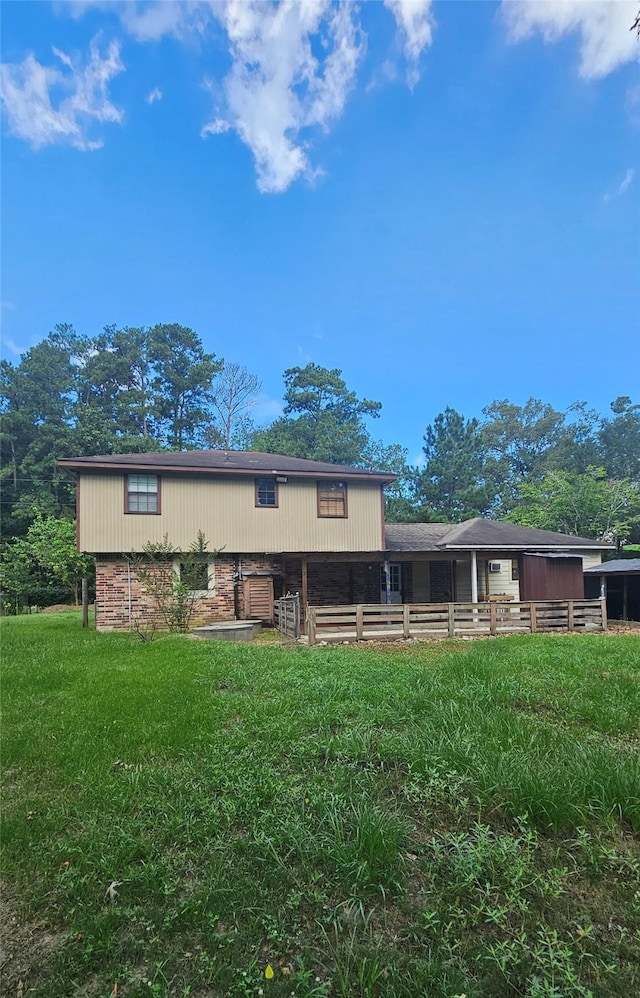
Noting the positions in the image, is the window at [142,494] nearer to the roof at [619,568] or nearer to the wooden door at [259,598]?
the wooden door at [259,598]

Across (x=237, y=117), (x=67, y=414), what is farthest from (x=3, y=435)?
(x=237, y=117)

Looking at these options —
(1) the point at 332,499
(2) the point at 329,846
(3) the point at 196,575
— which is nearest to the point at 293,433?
(1) the point at 332,499

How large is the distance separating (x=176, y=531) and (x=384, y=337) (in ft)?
109

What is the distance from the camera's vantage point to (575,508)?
28.7 meters

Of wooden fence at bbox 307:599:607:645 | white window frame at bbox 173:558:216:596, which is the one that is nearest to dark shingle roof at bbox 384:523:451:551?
wooden fence at bbox 307:599:607:645

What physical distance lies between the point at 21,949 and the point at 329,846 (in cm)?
146

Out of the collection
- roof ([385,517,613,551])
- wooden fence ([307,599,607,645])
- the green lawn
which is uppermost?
roof ([385,517,613,551])

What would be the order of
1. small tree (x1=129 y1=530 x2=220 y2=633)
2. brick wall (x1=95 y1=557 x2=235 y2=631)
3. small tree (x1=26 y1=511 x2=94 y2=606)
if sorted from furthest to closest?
small tree (x1=26 y1=511 x2=94 y2=606) < brick wall (x1=95 y1=557 x2=235 y2=631) < small tree (x1=129 y1=530 x2=220 y2=633)

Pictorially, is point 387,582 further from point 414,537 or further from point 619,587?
point 619,587

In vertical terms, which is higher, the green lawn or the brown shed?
the brown shed

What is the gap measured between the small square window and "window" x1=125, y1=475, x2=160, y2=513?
6.25 ft

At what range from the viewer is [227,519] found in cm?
1455

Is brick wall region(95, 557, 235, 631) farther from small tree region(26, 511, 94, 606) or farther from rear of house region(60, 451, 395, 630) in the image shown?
small tree region(26, 511, 94, 606)

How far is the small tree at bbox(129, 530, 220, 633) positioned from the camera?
1253cm
